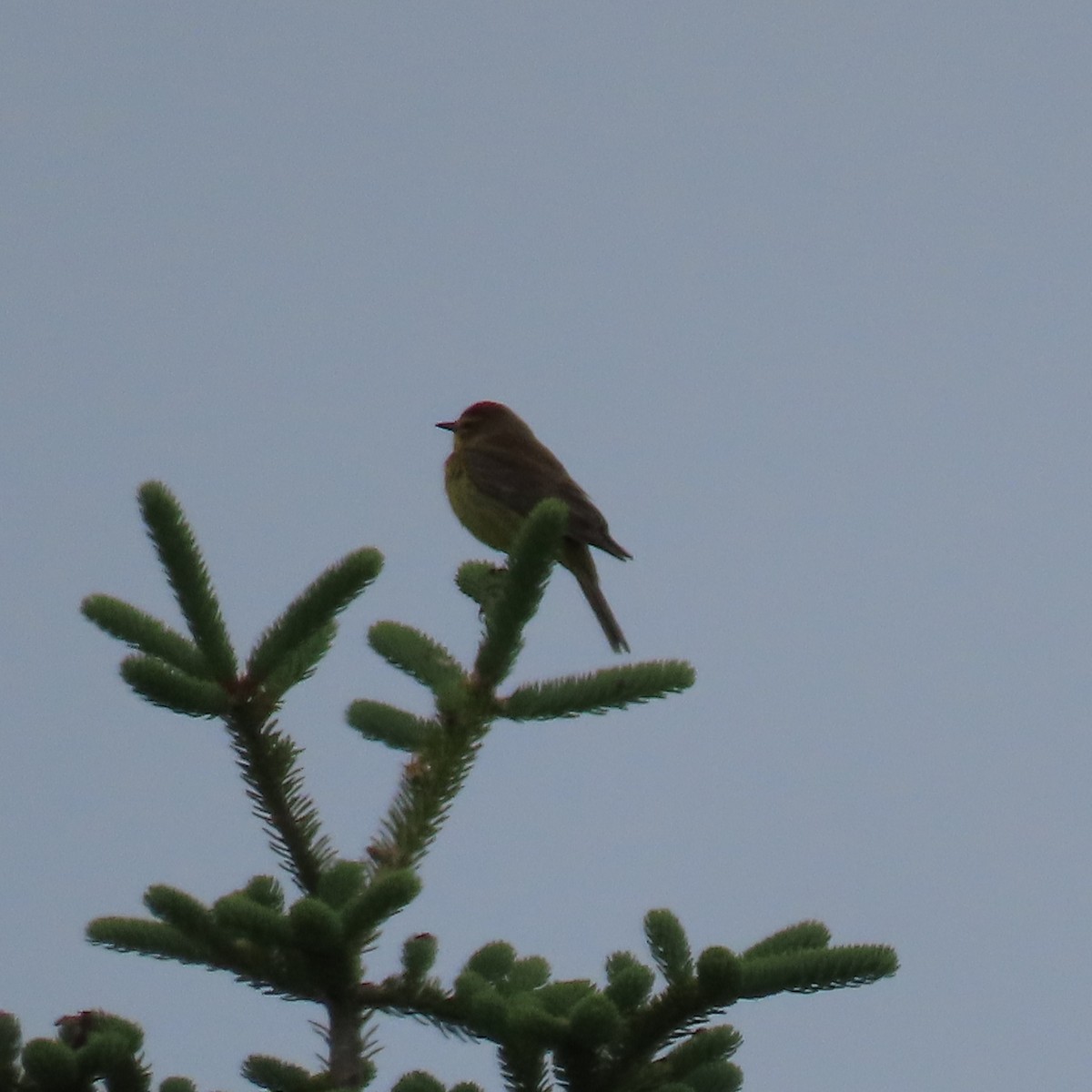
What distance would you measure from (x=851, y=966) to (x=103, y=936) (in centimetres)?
143

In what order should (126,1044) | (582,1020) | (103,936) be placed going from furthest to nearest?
(103,936), (126,1044), (582,1020)

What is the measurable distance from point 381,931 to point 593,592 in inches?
174

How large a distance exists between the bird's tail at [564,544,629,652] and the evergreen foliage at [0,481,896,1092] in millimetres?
3429

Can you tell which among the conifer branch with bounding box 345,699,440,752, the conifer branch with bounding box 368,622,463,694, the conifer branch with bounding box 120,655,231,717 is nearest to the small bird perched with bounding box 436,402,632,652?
the conifer branch with bounding box 368,622,463,694

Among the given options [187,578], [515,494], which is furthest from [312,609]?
[515,494]

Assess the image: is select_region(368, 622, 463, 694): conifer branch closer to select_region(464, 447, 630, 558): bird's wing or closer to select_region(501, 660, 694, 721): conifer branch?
select_region(501, 660, 694, 721): conifer branch

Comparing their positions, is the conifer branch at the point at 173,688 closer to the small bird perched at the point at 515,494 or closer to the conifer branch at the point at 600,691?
the conifer branch at the point at 600,691

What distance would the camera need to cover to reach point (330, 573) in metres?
3.08

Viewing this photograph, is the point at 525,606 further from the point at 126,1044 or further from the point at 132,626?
the point at 126,1044

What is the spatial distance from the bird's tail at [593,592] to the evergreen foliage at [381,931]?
3429 millimetres

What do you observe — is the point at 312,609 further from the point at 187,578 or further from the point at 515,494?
the point at 515,494

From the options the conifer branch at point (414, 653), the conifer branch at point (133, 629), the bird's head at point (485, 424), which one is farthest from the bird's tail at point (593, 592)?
the conifer branch at point (133, 629)

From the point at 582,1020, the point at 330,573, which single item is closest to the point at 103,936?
the point at 330,573

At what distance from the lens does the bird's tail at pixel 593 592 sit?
6.98m
